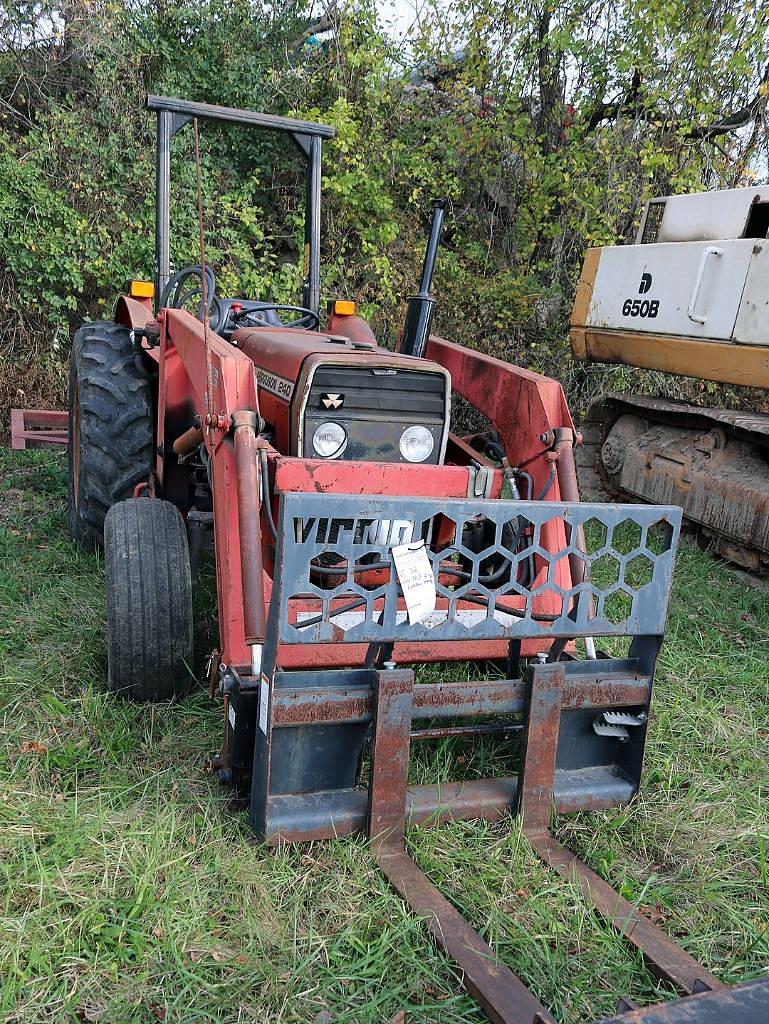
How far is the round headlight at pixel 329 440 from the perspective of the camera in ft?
9.95

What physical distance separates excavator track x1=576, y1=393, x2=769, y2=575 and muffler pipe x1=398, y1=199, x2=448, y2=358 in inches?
107

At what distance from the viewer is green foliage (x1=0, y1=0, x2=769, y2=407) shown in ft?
25.4

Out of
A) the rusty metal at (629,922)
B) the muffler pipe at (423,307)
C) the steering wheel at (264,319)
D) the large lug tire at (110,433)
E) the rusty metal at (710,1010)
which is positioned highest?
the muffler pipe at (423,307)

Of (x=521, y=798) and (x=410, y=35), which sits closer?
(x=521, y=798)

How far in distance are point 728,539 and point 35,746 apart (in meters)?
4.44

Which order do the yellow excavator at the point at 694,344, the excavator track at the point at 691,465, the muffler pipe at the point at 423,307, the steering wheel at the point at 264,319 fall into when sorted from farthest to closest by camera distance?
the excavator track at the point at 691,465 < the yellow excavator at the point at 694,344 < the steering wheel at the point at 264,319 < the muffler pipe at the point at 423,307

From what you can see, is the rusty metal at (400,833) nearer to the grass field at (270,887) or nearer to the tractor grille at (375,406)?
the grass field at (270,887)

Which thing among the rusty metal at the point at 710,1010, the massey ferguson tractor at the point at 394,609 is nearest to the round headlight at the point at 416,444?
the massey ferguson tractor at the point at 394,609

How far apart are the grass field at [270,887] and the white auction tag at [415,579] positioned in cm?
63

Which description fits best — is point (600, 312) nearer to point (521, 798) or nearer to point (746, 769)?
point (746, 769)

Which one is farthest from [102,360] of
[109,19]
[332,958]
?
[109,19]

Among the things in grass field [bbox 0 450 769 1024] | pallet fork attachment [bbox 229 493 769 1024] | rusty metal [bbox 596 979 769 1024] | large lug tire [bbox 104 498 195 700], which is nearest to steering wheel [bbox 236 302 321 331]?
large lug tire [bbox 104 498 195 700]

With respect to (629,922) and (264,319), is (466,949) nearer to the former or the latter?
(629,922)

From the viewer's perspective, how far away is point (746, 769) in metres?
3.08
